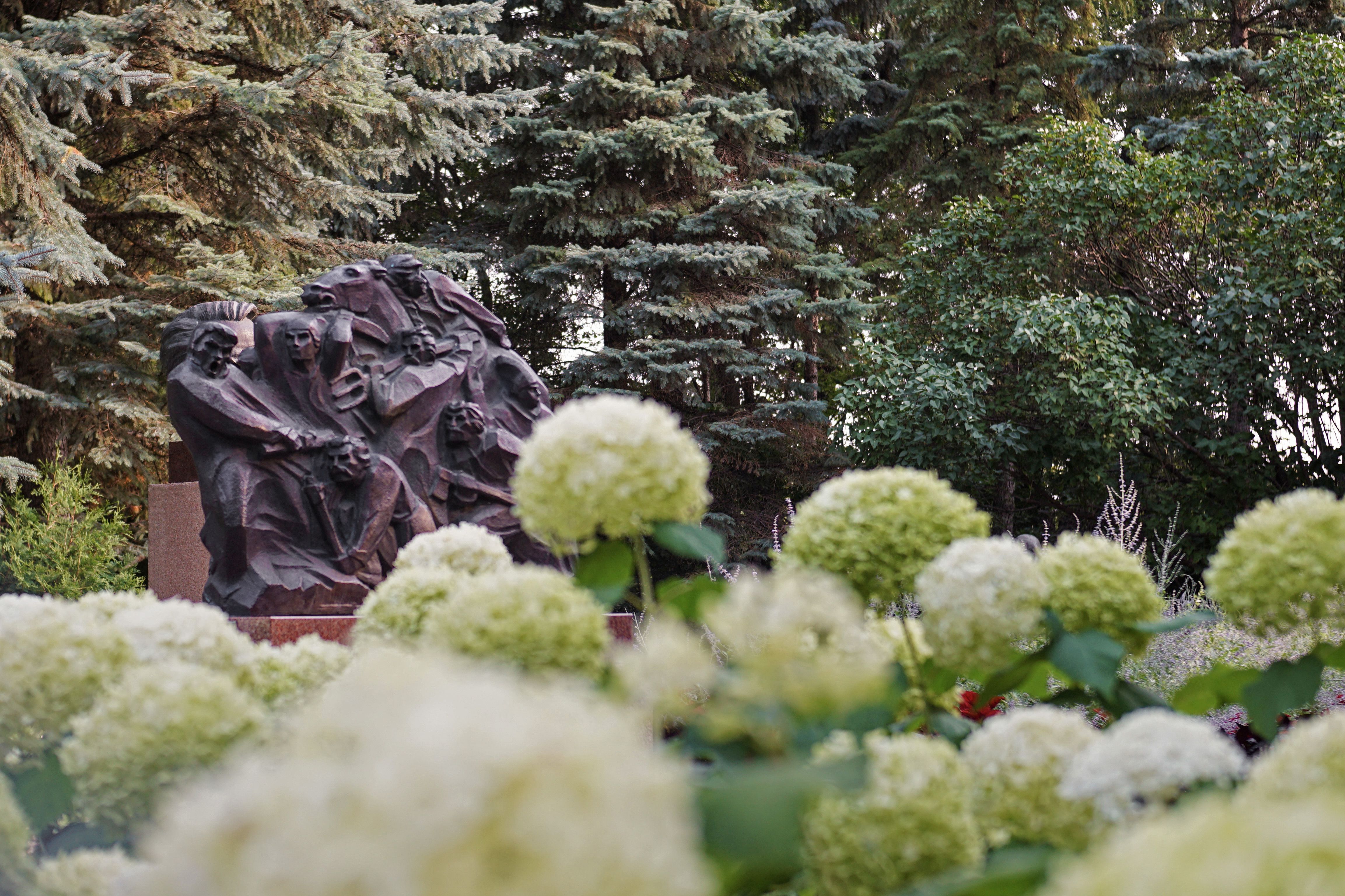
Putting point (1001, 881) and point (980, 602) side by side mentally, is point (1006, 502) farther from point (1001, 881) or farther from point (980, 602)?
point (1001, 881)

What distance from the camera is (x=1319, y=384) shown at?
9.54 meters

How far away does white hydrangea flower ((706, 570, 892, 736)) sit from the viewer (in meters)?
0.60

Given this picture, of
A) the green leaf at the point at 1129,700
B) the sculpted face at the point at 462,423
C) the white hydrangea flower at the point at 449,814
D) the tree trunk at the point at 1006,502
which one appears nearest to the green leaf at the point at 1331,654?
the green leaf at the point at 1129,700

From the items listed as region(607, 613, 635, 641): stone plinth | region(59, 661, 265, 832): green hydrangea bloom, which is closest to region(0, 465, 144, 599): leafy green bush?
region(607, 613, 635, 641): stone plinth

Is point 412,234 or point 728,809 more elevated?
point 728,809

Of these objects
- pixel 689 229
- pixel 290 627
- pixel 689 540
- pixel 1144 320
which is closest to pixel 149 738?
pixel 689 540

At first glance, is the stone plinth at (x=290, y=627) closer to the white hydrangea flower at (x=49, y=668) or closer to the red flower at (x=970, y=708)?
the red flower at (x=970, y=708)

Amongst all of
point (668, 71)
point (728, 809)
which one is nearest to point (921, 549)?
point (728, 809)

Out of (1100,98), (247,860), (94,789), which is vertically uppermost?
(1100,98)

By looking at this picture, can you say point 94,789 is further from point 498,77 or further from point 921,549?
point 498,77

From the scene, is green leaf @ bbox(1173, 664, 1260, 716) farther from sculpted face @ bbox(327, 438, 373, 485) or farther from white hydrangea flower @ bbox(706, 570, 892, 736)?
sculpted face @ bbox(327, 438, 373, 485)

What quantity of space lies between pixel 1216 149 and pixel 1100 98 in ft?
16.8

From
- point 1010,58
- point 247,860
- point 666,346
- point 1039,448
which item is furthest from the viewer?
point 1010,58

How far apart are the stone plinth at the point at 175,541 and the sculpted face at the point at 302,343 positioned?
2.45 meters
